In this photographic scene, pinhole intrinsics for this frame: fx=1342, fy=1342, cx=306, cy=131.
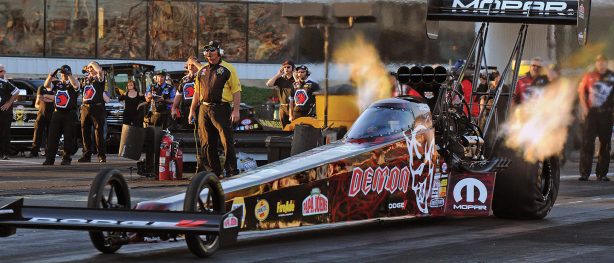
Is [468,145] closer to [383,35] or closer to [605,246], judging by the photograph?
[605,246]

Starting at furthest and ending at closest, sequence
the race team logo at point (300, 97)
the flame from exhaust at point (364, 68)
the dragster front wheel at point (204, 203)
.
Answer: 1. the race team logo at point (300, 97)
2. the flame from exhaust at point (364, 68)
3. the dragster front wheel at point (204, 203)

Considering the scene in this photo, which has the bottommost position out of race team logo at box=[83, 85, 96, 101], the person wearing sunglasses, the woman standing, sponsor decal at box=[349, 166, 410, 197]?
sponsor decal at box=[349, 166, 410, 197]

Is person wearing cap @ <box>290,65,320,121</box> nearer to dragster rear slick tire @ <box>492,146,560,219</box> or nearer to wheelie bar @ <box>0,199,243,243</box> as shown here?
dragster rear slick tire @ <box>492,146,560,219</box>

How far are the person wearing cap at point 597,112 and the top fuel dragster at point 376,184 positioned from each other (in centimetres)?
549

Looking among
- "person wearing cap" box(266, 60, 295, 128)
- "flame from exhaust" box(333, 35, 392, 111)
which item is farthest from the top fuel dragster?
"person wearing cap" box(266, 60, 295, 128)

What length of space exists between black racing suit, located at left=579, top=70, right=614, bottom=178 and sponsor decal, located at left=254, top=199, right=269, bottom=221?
36.9 ft

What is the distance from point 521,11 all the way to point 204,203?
6215mm

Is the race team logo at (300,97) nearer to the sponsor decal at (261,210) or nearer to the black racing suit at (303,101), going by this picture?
the black racing suit at (303,101)

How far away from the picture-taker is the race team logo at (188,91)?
66.9 feet

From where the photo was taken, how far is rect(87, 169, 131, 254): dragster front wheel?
941 centimetres

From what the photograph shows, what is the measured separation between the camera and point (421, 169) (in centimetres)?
1227

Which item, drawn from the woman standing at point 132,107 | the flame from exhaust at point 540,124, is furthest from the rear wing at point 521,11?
the woman standing at point 132,107

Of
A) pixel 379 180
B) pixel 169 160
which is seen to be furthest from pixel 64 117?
pixel 379 180

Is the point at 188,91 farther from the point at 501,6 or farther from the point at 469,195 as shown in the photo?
the point at 469,195
